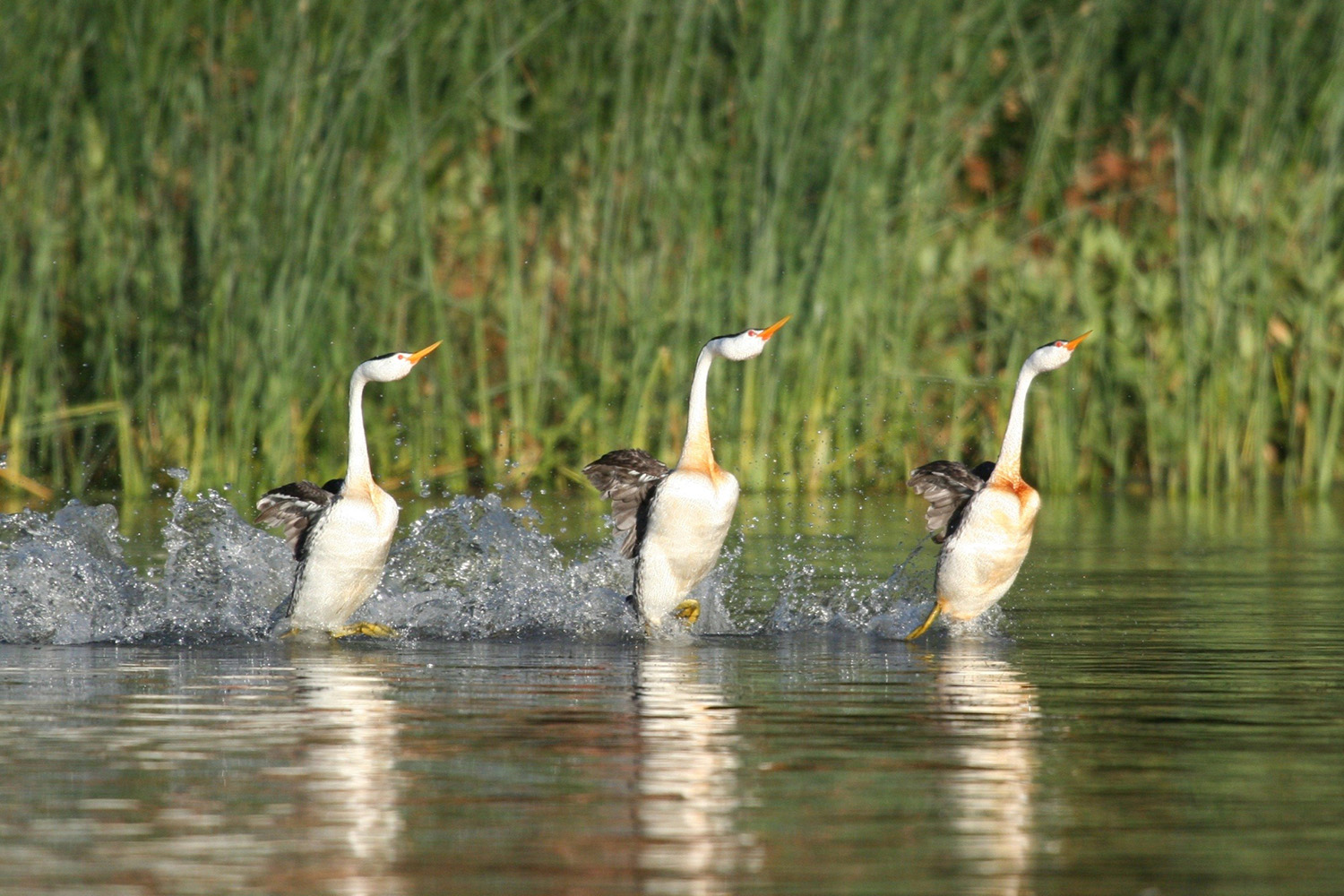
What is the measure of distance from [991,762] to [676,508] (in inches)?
137

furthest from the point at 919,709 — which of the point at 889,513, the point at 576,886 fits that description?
the point at 889,513

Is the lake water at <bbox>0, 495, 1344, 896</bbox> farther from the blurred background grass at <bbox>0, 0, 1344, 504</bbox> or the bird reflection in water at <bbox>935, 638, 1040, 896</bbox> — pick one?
the blurred background grass at <bbox>0, 0, 1344, 504</bbox>

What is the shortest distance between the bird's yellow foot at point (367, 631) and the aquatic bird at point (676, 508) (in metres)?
0.99

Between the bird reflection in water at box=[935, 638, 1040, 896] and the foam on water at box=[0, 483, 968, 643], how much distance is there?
5.06ft

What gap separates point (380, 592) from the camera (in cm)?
1001

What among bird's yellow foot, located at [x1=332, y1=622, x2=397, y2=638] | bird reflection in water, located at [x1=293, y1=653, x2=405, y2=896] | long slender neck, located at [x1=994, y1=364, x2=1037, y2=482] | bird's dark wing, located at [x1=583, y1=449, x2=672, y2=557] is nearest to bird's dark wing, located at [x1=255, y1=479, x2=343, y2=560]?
bird's yellow foot, located at [x1=332, y1=622, x2=397, y2=638]

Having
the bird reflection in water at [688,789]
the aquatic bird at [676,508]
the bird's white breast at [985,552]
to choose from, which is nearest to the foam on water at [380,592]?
the aquatic bird at [676,508]

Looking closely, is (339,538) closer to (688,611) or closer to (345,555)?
(345,555)

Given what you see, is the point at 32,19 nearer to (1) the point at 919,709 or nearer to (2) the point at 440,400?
(2) the point at 440,400

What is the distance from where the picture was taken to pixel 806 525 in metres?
14.1

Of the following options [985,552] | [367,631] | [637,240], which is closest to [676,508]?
[985,552]

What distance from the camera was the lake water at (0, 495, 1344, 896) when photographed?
473cm

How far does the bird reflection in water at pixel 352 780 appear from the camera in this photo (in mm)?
4637

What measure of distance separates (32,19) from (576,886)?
11.2 metres
